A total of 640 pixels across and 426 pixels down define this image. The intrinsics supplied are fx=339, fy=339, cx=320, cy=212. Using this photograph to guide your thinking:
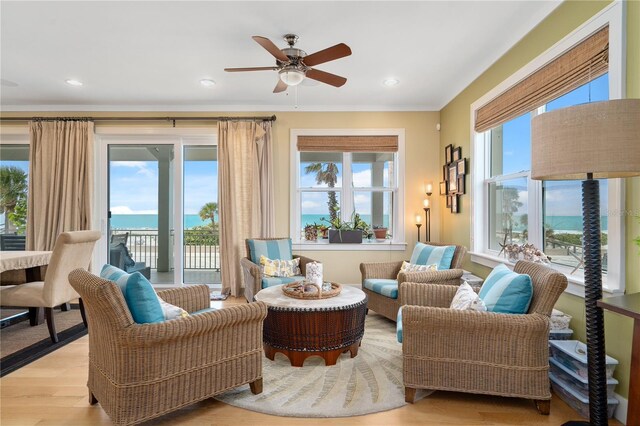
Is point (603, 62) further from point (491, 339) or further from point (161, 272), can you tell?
point (161, 272)

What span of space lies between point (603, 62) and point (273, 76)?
2.85 metres

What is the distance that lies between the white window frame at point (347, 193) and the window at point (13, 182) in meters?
3.85

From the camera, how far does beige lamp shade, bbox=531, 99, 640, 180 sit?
1435mm

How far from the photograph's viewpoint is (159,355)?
1784 millimetres

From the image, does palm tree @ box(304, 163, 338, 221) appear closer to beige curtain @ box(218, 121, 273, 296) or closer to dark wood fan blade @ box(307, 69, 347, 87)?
beige curtain @ box(218, 121, 273, 296)

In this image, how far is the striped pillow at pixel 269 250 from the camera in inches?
158

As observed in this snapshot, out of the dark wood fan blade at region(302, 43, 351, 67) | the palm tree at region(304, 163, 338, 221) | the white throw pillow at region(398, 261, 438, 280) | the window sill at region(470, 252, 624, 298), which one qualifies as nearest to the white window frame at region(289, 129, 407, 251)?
the palm tree at region(304, 163, 338, 221)

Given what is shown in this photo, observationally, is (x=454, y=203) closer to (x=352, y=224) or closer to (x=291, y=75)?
(x=352, y=224)

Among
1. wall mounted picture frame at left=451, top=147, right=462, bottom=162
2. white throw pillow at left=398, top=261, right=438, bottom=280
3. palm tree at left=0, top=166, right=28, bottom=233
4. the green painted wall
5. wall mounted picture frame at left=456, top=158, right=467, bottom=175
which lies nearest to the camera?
the green painted wall

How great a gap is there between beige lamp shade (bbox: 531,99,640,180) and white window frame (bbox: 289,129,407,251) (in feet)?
10.4

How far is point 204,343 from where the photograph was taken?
6.31 ft

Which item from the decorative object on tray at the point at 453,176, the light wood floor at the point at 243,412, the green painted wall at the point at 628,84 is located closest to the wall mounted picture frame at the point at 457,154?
the decorative object on tray at the point at 453,176

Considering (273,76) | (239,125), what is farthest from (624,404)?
(239,125)

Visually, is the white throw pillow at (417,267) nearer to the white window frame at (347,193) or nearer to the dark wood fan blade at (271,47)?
the white window frame at (347,193)
